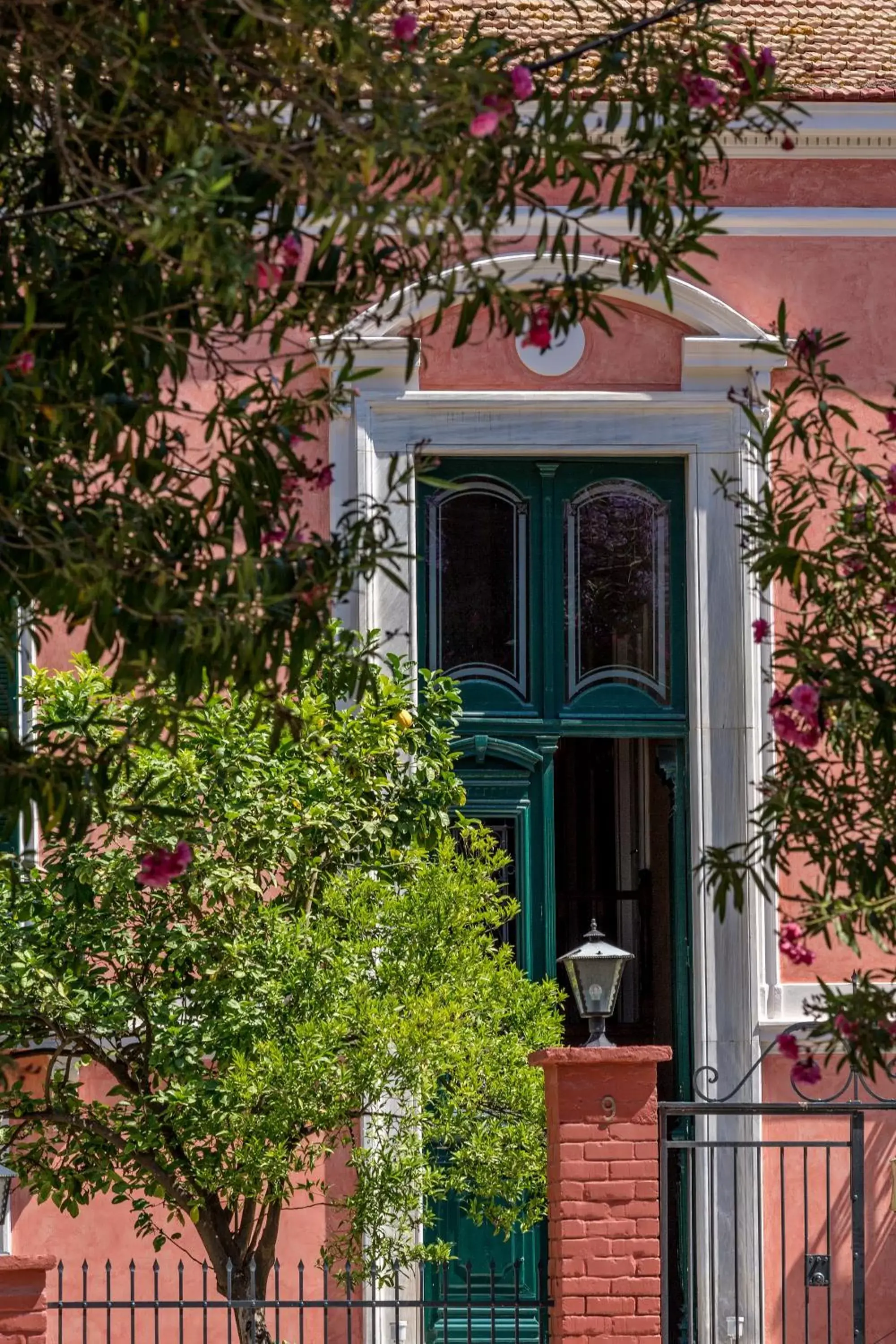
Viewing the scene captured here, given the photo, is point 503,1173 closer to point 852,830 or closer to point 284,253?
point 852,830

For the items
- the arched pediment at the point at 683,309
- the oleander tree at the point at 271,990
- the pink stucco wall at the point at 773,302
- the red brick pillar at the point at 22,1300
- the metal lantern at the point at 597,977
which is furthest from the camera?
the pink stucco wall at the point at 773,302

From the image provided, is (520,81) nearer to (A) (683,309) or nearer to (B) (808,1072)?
(B) (808,1072)

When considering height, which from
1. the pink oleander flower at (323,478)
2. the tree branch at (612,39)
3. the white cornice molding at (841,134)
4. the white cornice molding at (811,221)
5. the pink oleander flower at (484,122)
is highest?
the white cornice molding at (841,134)

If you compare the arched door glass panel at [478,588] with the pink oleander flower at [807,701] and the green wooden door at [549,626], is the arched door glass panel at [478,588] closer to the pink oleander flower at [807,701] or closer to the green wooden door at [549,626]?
the green wooden door at [549,626]

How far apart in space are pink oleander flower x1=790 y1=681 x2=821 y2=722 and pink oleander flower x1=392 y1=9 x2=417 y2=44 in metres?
1.67

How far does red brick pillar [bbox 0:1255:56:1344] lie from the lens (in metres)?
8.47

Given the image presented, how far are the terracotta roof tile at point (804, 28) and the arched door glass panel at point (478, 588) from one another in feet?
8.86

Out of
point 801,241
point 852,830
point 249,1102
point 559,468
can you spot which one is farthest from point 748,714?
point 852,830

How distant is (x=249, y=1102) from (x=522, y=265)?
529 centimetres

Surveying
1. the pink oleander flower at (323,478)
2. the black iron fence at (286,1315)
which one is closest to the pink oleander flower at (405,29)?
the pink oleander flower at (323,478)

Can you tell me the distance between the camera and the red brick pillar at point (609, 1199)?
8875 millimetres

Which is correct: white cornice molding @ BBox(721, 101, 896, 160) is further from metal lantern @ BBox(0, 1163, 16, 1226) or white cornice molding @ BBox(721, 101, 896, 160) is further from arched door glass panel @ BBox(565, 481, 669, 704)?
metal lantern @ BBox(0, 1163, 16, 1226)

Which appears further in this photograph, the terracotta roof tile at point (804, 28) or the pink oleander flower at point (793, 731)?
the terracotta roof tile at point (804, 28)

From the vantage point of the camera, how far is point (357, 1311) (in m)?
11.7
